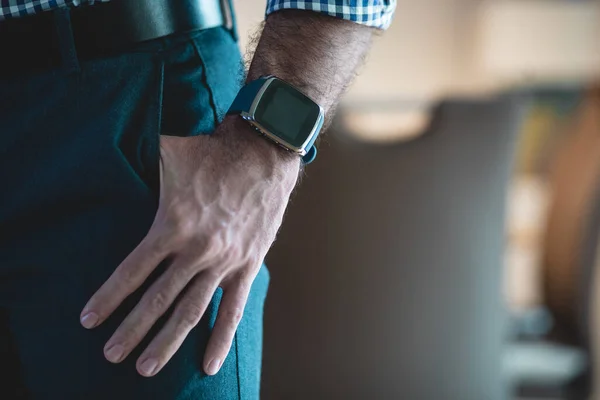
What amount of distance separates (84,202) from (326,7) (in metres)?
0.28

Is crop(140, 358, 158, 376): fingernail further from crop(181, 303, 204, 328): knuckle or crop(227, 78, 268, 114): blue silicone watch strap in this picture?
crop(227, 78, 268, 114): blue silicone watch strap

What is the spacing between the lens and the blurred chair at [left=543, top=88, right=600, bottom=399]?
1730mm

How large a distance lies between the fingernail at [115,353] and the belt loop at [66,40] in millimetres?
236

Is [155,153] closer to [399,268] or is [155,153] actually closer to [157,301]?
[157,301]

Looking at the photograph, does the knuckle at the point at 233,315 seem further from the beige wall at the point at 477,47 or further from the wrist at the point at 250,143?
the beige wall at the point at 477,47

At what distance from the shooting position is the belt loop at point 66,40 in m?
0.56

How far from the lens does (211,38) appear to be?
0.64 metres

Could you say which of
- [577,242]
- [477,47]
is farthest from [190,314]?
[477,47]

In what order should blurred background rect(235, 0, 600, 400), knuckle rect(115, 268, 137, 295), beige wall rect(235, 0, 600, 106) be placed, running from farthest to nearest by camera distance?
beige wall rect(235, 0, 600, 106)
blurred background rect(235, 0, 600, 400)
knuckle rect(115, 268, 137, 295)

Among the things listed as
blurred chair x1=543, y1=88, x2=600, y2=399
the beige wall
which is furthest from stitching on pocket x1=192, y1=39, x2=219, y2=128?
the beige wall

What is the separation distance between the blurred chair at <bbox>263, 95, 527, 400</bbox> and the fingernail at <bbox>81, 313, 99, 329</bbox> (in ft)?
2.81

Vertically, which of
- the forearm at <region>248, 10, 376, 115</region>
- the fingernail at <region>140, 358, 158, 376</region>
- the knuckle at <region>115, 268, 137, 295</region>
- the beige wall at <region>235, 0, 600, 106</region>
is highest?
the forearm at <region>248, 10, 376, 115</region>

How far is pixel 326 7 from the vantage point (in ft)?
2.00

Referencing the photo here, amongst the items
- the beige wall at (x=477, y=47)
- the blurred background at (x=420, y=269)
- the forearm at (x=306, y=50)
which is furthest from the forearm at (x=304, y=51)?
the beige wall at (x=477, y=47)
